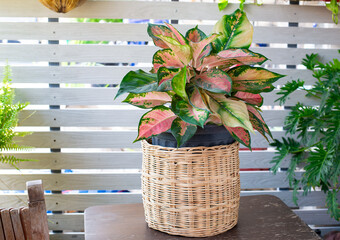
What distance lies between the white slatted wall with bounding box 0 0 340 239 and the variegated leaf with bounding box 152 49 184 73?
48.5 inches

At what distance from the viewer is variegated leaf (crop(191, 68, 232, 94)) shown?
88cm

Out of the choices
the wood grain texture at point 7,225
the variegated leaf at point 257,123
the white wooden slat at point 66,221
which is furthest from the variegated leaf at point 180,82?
the white wooden slat at point 66,221

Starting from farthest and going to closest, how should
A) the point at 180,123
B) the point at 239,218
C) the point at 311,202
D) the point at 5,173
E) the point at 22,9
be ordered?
the point at 311,202 < the point at 5,173 < the point at 22,9 < the point at 239,218 < the point at 180,123

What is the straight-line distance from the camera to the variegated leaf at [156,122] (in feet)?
3.10

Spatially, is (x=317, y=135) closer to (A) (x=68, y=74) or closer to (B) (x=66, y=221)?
(A) (x=68, y=74)

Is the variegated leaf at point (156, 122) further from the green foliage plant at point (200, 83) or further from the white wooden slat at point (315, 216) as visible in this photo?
the white wooden slat at point (315, 216)

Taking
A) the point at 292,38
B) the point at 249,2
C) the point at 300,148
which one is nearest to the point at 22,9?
the point at 249,2

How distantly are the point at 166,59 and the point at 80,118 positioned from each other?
4.41ft

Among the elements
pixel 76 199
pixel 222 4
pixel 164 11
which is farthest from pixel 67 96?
pixel 222 4

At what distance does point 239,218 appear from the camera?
1.14 meters

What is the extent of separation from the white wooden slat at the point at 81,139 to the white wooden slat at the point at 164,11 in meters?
0.66

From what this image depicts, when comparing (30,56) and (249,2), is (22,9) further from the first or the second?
(249,2)

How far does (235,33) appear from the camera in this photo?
995 millimetres

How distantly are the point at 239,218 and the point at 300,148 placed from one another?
1161mm
